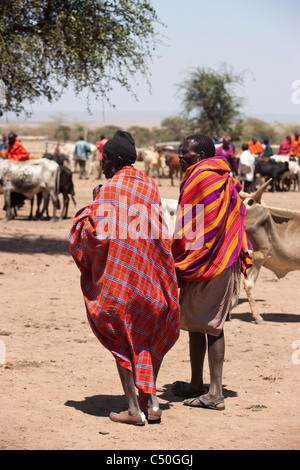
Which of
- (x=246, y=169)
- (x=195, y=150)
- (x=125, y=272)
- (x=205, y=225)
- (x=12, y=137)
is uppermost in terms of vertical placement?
(x=195, y=150)

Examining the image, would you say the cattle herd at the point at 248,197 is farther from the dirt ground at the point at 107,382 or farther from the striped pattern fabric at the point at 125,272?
the striped pattern fabric at the point at 125,272

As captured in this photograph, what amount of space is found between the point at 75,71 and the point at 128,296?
8.48 meters

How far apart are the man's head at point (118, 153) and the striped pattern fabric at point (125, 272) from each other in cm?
7

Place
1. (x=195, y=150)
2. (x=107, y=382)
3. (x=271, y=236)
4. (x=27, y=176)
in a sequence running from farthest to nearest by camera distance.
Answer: (x=27, y=176) → (x=271, y=236) → (x=107, y=382) → (x=195, y=150)

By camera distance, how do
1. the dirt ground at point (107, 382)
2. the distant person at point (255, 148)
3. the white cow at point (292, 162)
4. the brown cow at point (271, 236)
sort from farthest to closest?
the distant person at point (255, 148)
the white cow at point (292, 162)
the brown cow at point (271, 236)
the dirt ground at point (107, 382)

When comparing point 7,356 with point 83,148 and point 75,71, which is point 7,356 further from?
point 83,148

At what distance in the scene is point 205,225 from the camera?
4.94m

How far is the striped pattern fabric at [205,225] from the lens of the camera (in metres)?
4.94

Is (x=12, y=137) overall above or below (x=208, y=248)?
above

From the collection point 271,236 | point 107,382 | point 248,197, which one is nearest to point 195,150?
point 107,382

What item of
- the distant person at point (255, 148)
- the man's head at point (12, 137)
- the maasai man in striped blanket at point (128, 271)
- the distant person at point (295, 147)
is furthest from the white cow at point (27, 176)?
the distant person at point (255, 148)

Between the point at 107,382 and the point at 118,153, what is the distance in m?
1.93

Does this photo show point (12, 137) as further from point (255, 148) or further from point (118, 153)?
point (255, 148)
